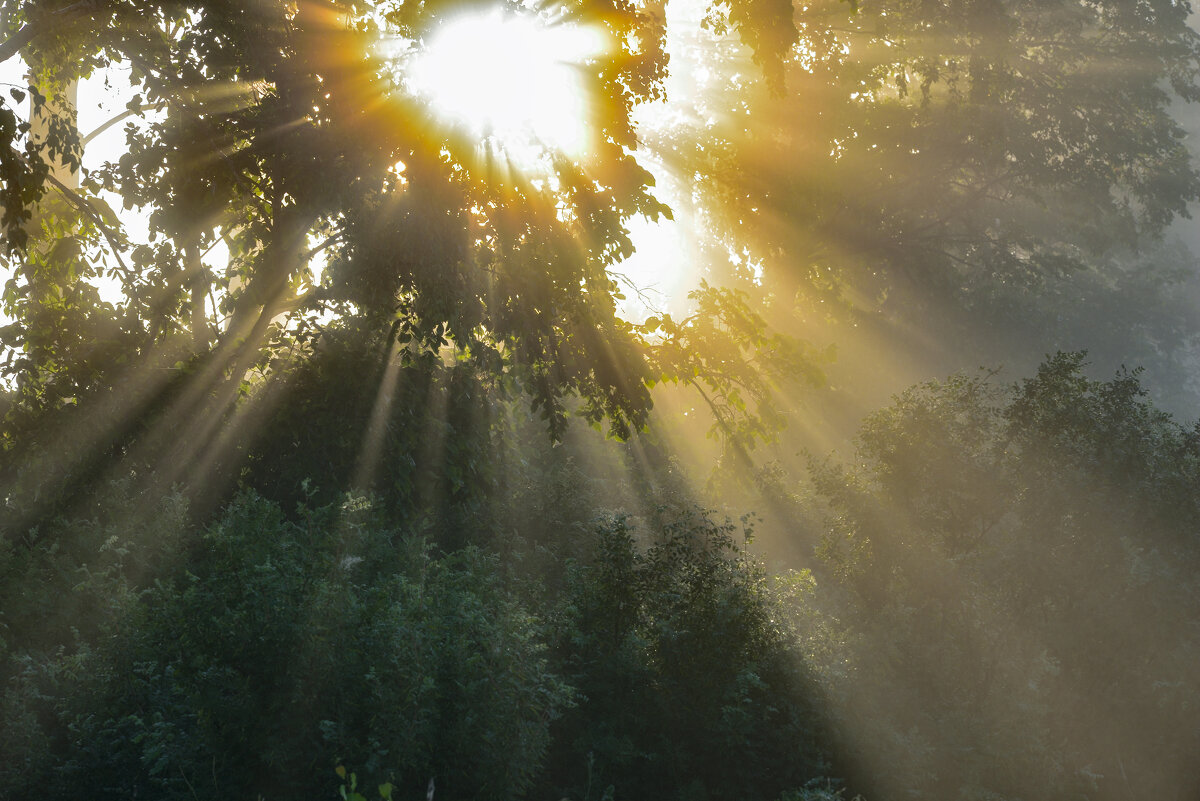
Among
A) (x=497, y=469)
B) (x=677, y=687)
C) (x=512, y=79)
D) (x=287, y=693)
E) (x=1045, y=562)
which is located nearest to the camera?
(x=287, y=693)

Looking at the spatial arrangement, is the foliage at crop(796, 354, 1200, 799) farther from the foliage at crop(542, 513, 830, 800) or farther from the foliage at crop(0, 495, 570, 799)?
the foliage at crop(0, 495, 570, 799)

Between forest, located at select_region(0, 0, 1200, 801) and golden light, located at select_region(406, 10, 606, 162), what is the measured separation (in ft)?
0.11

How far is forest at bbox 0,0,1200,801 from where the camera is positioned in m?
7.76

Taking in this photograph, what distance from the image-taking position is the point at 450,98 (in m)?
8.11

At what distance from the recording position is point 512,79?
819cm

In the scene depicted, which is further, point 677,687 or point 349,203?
point 677,687

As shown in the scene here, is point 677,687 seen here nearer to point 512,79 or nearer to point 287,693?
point 287,693

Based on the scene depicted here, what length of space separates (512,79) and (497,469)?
26.2 ft

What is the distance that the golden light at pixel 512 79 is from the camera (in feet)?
26.5

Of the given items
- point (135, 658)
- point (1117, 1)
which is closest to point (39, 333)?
point (135, 658)

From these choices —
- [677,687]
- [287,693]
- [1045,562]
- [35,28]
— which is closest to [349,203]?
[35,28]

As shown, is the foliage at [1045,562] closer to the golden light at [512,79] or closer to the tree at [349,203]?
the tree at [349,203]

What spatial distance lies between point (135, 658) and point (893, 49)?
18.8 meters

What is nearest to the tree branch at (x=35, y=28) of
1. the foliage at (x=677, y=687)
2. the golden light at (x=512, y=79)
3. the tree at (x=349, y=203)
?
the tree at (x=349, y=203)
